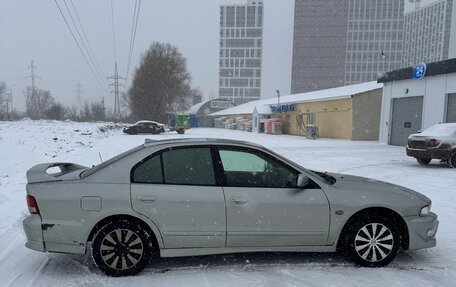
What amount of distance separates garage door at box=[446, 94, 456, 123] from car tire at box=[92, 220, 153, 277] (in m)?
20.4

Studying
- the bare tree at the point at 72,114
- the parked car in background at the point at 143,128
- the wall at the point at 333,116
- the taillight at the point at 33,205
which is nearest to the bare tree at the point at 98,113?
the bare tree at the point at 72,114

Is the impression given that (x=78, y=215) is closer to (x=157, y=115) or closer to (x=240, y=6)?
(x=157, y=115)

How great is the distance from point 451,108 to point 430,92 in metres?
1.75

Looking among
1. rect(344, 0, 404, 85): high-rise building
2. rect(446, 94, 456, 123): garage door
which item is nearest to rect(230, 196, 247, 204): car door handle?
rect(446, 94, 456, 123): garage door

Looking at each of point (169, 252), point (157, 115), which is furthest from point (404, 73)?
point (157, 115)

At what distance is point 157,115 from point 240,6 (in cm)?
13345

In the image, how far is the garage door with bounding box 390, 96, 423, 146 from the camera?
22.8 meters

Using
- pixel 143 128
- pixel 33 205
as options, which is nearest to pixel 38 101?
pixel 143 128

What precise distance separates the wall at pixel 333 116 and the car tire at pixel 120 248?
3002 centimetres

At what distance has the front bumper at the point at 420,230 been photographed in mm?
Answer: 4469

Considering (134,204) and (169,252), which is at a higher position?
(134,204)

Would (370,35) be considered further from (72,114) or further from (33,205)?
(33,205)

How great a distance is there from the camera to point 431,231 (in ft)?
14.9

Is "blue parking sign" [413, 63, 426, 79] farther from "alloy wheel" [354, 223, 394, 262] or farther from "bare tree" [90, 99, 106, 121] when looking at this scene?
"bare tree" [90, 99, 106, 121]
